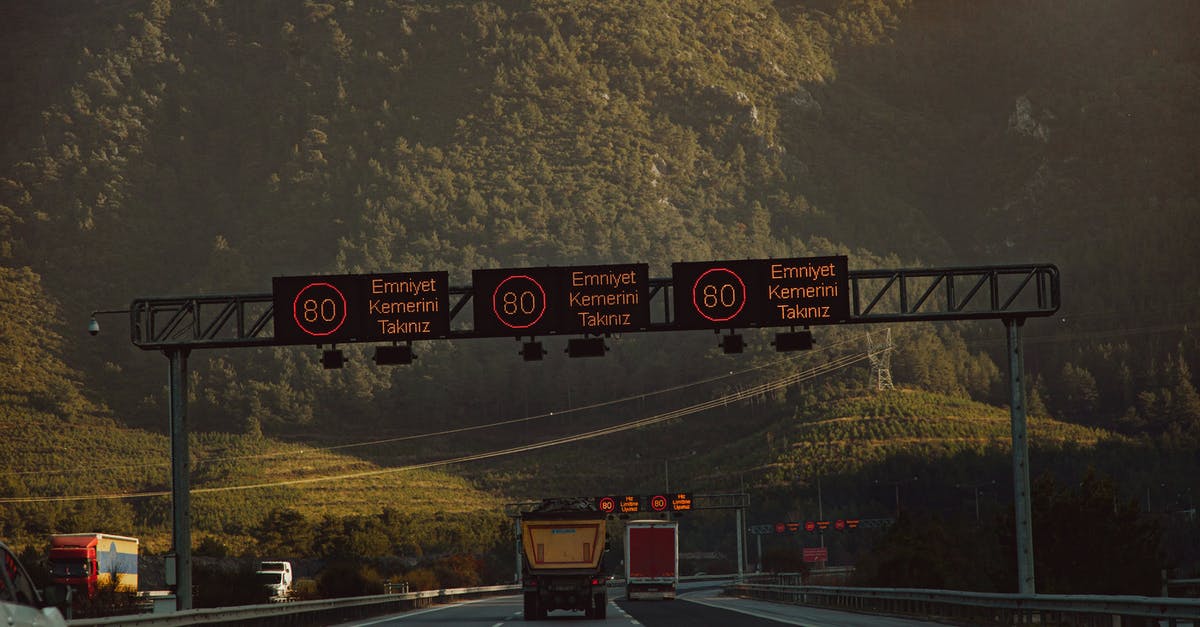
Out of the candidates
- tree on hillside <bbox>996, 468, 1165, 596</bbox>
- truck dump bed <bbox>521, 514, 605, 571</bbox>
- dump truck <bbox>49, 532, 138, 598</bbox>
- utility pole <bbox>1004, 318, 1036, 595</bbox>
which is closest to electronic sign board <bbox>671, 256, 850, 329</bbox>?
utility pole <bbox>1004, 318, 1036, 595</bbox>

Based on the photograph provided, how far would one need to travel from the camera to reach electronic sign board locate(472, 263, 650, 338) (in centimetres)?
4134

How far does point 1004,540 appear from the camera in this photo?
273ft

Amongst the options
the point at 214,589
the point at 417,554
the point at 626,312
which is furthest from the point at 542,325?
the point at 417,554

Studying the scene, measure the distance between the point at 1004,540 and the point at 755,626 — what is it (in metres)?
51.0

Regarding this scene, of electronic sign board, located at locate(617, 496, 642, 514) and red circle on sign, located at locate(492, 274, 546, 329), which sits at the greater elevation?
red circle on sign, located at locate(492, 274, 546, 329)

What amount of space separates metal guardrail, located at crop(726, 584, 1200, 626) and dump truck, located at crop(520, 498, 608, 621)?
27.4 ft

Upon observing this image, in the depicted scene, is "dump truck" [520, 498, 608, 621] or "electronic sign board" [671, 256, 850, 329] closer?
"electronic sign board" [671, 256, 850, 329]

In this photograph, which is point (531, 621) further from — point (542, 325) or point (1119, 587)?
point (1119, 587)

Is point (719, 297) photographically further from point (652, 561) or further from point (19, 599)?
point (652, 561)

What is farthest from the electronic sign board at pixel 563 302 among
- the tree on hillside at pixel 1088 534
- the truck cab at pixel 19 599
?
the tree on hillside at pixel 1088 534

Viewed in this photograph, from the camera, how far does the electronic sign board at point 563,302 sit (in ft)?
136

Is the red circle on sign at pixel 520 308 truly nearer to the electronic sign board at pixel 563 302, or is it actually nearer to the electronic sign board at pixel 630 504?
the electronic sign board at pixel 563 302

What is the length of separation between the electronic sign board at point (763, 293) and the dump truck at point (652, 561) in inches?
1113

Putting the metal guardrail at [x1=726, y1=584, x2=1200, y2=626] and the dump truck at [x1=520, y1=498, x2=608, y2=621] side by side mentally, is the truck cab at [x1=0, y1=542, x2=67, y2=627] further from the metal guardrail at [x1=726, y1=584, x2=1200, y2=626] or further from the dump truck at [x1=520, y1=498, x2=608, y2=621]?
the dump truck at [x1=520, y1=498, x2=608, y2=621]
